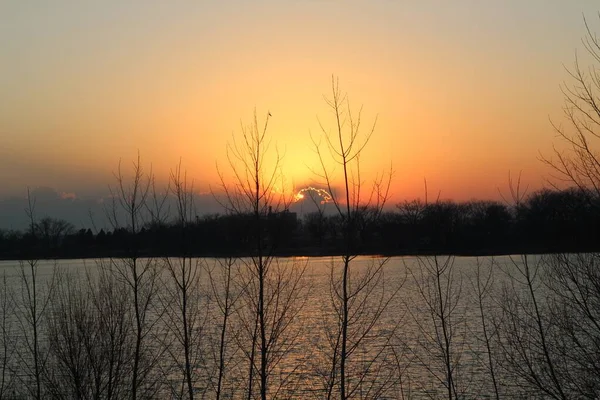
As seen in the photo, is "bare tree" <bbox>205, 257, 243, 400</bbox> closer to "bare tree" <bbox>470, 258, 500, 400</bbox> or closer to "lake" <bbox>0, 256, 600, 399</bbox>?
"lake" <bbox>0, 256, 600, 399</bbox>

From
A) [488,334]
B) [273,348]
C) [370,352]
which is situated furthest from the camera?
[488,334]

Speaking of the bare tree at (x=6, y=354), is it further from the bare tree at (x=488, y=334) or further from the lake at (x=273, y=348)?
the bare tree at (x=488, y=334)

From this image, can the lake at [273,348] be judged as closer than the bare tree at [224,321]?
No

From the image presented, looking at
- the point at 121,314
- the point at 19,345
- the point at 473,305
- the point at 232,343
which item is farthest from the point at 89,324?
the point at 473,305

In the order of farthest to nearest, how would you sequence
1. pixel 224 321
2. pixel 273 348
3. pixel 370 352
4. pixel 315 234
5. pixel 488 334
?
pixel 488 334 < pixel 370 352 < pixel 273 348 < pixel 315 234 < pixel 224 321

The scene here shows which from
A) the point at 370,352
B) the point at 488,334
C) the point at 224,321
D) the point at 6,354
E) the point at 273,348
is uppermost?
the point at 224,321

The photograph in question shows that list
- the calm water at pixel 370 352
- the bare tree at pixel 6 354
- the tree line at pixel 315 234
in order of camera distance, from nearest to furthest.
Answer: the tree line at pixel 315 234
the bare tree at pixel 6 354
the calm water at pixel 370 352

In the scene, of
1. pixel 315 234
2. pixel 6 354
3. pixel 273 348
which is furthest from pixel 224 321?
pixel 6 354

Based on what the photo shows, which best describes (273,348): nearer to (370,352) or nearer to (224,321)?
(370,352)

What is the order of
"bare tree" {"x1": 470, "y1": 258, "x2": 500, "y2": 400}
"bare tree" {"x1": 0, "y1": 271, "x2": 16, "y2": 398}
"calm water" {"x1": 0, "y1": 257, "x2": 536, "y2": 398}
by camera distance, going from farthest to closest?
"calm water" {"x1": 0, "y1": 257, "x2": 536, "y2": 398} → "bare tree" {"x1": 0, "y1": 271, "x2": 16, "y2": 398} → "bare tree" {"x1": 470, "y1": 258, "x2": 500, "y2": 400}

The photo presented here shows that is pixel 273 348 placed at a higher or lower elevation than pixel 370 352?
higher

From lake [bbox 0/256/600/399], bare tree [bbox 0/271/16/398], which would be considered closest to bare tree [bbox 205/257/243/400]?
lake [bbox 0/256/600/399]

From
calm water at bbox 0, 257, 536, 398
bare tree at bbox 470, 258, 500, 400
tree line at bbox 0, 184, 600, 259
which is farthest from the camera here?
calm water at bbox 0, 257, 536, 398

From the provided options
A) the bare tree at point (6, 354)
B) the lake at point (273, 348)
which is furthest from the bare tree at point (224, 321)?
the bare tree at point (6, 354)
